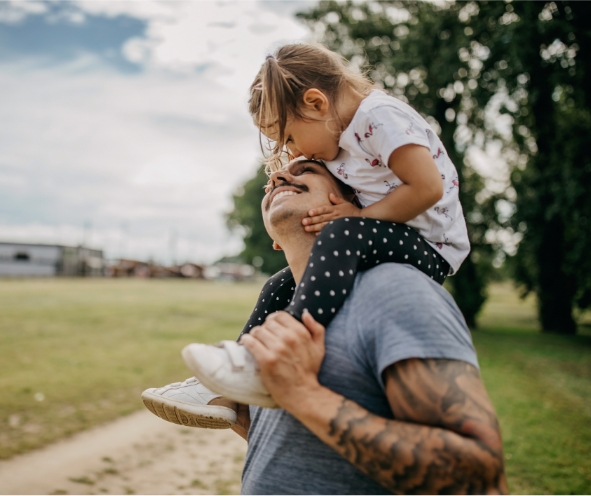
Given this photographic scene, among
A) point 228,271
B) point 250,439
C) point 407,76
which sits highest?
point 407,76

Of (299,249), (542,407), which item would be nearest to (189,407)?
(299,249)

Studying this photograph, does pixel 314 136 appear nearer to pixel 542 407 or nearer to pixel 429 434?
pixel 429 434

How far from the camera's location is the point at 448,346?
1.23 m

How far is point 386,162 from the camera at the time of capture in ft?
5.65

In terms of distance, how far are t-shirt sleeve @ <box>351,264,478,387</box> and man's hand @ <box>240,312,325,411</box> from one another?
0.37 ft

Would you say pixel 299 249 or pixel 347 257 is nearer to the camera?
pixel 347 257

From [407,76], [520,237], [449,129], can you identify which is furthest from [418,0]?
[520,237]

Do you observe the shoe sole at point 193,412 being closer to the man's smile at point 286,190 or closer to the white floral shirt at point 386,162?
the man's smile at point 286,190

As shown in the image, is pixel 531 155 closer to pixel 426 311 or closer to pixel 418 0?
pixel 418 0

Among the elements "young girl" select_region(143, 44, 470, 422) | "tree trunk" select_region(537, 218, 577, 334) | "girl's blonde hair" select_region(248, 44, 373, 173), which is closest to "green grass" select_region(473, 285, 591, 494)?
"tree trunk" select_region(537, 218, 577, 334)

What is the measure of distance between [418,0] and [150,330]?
15701 millimetres

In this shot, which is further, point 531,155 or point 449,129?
point 449,129

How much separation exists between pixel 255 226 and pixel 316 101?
4388 centimetres

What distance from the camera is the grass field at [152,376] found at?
6.73 meters
